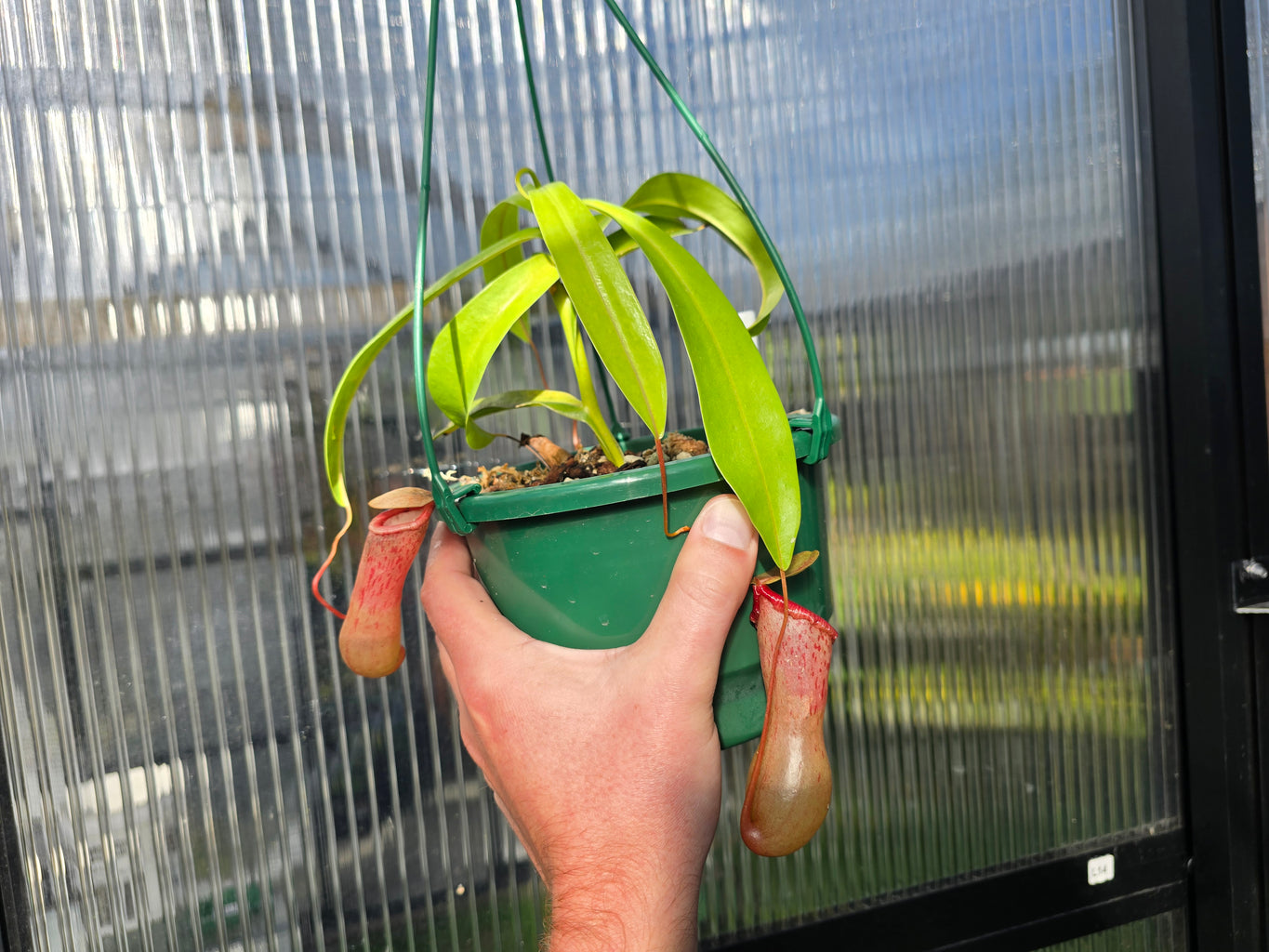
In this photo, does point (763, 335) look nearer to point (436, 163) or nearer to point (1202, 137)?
point (436, 163)

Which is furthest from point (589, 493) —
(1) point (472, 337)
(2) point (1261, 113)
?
(2) point (1261, 113)

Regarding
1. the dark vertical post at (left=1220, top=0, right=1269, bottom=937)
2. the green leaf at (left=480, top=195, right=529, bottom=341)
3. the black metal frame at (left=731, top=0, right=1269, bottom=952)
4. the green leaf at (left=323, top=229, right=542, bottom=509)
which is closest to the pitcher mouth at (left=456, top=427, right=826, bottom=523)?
the green leaf at (left=323, top=229, right=542, bottom=509)

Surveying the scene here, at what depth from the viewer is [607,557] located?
429 mm

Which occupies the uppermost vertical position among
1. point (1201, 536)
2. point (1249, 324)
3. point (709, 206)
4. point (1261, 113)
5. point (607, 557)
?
point (1261, 113)

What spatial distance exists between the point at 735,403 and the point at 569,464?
13 centimetres

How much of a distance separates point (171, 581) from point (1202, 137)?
1.07 m

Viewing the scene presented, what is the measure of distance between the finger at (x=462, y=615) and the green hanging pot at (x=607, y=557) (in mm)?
11

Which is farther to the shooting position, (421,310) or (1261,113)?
(1261,113)

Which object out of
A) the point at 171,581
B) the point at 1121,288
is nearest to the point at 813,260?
the point at 1121,288

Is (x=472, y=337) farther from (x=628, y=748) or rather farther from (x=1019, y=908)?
(x=1019, y=908)

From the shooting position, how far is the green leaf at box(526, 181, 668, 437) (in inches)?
15.7

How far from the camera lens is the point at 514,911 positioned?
2.39 ft

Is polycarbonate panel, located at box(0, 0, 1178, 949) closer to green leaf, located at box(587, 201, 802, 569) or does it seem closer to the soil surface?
the soil surface

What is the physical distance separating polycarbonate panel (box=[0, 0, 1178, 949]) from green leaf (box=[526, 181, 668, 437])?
0.33 metres
